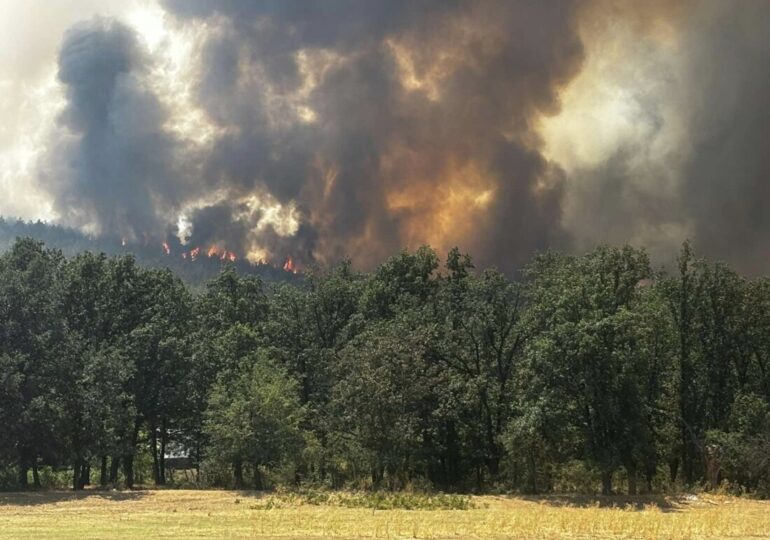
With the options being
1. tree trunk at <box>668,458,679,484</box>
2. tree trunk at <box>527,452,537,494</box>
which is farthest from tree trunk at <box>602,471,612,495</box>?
tree trunk at <box>668,458,679,484</box>

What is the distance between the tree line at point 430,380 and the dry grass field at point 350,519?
6519 millimetres

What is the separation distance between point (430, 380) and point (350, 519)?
971 inches

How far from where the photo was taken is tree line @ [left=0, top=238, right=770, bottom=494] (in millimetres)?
50062

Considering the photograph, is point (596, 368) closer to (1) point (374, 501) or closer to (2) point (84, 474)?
(1) point (374, 501)

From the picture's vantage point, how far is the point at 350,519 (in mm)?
32250

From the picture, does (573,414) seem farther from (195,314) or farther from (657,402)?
(195,314)

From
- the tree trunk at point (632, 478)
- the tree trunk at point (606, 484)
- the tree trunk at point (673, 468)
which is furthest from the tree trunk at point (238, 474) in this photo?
the tree trunk at point (673, 468)

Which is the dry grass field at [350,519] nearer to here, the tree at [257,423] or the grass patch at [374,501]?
the grass patch at [374,501]

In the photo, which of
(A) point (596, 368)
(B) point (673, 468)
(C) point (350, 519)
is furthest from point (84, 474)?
(B) point (673, 468)

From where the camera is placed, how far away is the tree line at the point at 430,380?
5006cm

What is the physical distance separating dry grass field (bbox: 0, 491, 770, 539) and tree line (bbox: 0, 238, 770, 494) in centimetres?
652

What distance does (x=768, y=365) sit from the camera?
6044cm

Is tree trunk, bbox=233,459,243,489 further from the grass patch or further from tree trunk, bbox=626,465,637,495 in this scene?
tree trunk, bbox=626,465,637,495

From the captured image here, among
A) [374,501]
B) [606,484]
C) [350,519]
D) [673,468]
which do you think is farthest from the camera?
[673,468]
